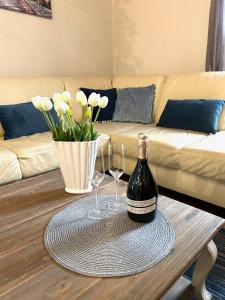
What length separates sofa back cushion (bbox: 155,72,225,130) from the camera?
2051 mm

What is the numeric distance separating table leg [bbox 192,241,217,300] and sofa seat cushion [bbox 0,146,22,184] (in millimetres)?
1136

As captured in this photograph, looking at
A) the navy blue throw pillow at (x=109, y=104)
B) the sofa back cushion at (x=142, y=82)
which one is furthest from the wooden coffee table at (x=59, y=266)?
the sofa back cushion at (x=142, y=82)

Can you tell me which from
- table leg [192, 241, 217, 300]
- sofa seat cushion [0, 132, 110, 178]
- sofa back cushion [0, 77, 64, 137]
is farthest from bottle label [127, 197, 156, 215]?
sofa back cushion [0, 77, 64, 137]

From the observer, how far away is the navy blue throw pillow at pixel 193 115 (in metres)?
1.90

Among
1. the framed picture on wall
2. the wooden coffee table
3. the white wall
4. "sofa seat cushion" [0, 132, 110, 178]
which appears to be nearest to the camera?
the wooden coffee table

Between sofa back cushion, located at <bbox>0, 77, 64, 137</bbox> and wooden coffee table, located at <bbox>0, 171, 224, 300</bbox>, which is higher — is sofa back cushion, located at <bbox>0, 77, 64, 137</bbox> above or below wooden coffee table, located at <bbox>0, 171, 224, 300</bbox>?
above

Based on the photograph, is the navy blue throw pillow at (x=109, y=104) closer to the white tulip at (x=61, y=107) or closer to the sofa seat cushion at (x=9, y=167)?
the sofa seat cushion at (x=9, y=167)

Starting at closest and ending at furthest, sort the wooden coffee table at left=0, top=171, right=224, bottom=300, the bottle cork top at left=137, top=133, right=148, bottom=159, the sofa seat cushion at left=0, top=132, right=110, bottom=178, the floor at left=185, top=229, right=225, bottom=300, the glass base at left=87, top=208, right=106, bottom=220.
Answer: the wooden coffee table at left=0, top=171, right=224, bottom=300, the bottle cork top at left=137, top=133, right=148, bottom=159, the glass base at left=87, top=208, right=106, bottom=220, the floor at left=185, top=229, right=225, bottom=300, the sofa seat cushion at left=0, top=132, right=110, bottom=178

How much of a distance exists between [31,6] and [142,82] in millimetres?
1307

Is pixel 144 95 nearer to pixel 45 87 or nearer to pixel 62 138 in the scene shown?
pixel 45 87

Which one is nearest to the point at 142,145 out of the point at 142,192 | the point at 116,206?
the point at 142,192

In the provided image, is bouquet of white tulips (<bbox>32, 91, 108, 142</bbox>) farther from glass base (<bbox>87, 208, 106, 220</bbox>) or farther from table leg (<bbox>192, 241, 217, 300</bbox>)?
table leg (<bbox>192, 241, 217, 300</bbox>)

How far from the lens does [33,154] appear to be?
1.62 m

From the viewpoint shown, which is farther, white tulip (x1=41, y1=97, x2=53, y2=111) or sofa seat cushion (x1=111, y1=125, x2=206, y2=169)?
sofa seat cushion (x1=111, y1=125, x2=206, y2=169)
